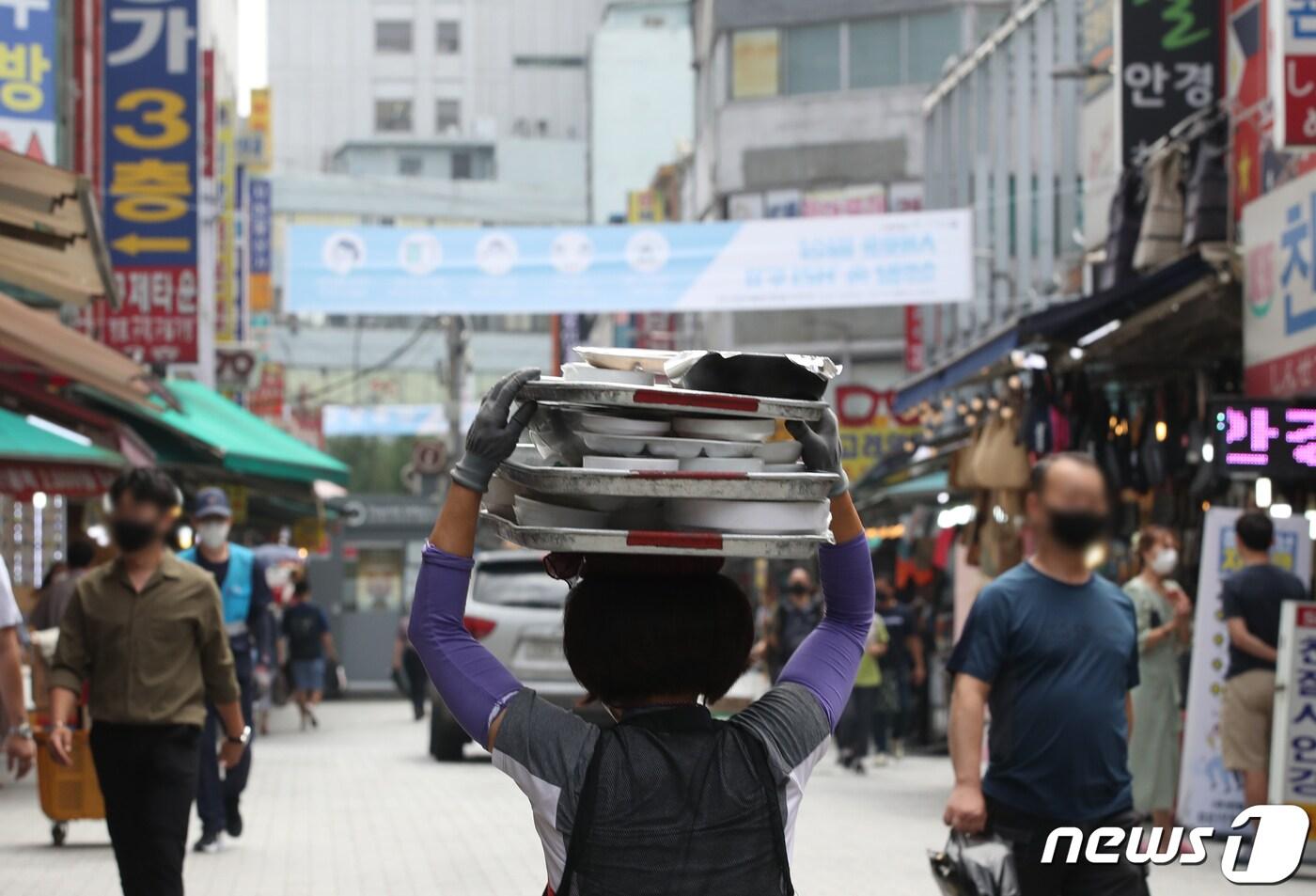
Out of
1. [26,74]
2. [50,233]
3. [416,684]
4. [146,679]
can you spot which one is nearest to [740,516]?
[146,679]

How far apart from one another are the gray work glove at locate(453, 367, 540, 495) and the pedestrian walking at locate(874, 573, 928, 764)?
56.0ft

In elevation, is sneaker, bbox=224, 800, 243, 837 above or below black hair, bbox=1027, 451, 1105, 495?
below

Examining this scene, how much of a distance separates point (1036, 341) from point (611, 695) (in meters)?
12.7

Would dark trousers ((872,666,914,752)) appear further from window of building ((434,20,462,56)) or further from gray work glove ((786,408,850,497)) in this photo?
window of building ((434,20,462,56))

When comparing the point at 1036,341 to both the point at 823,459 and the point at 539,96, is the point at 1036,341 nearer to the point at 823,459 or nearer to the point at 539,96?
the point at 823,459

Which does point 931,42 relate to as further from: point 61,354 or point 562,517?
point 562,517

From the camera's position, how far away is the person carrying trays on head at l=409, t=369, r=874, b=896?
11.5 ft

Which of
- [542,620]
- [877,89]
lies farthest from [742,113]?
[542,620]

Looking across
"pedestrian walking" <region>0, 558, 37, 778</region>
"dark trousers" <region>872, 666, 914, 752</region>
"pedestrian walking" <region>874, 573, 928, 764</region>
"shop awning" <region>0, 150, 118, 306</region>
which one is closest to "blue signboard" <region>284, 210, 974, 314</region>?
"pedestrian walking" <region>874, 573, 928, 764</region>

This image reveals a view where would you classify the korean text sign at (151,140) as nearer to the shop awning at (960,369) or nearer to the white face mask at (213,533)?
the shop awning at (960,369)

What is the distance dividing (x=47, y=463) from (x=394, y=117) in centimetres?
8056

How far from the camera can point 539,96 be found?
95750mm

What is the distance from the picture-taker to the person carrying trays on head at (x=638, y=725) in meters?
3.51

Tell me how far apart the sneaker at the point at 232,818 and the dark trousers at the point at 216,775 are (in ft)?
0.05
